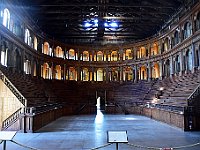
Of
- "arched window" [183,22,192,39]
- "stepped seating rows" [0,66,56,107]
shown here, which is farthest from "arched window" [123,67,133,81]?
"stepped seating rows" [0,66,56,107]

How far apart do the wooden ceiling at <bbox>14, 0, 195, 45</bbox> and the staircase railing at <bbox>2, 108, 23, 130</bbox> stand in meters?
12.7

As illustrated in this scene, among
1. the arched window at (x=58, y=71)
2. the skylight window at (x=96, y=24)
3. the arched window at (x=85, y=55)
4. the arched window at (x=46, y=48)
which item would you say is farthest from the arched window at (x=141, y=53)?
the arched window at (x=46, y=48)

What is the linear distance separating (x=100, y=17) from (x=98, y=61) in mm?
12779

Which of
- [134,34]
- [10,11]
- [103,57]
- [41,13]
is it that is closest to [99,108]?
[103,57]

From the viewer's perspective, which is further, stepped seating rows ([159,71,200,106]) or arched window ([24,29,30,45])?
arched window ([24,29,30,45])

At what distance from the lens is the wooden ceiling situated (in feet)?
84.0

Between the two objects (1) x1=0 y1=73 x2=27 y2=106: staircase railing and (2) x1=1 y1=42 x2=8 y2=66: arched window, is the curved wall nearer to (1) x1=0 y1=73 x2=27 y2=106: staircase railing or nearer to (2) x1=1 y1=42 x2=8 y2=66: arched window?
(2) x1=1 y1=42 x2=8 y2=66: arched window

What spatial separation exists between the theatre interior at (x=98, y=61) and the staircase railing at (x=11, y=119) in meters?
0.07

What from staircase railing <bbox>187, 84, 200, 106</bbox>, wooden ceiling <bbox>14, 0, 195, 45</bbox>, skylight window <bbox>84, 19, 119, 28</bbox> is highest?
skylight window <bbox>84, 19, 119, 28</bbox>

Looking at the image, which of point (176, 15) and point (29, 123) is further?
point (176, 15)

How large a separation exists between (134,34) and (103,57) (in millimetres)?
6920

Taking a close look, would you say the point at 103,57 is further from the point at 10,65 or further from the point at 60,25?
the point at 10,65

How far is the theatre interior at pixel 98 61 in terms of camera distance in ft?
62.4

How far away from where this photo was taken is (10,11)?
2266 centimetres
